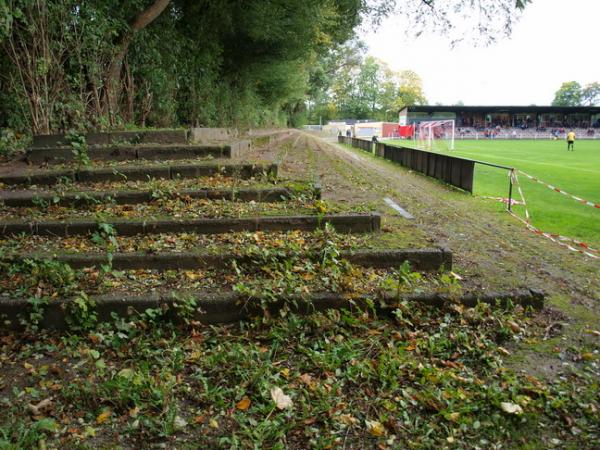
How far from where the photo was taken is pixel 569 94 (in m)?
125

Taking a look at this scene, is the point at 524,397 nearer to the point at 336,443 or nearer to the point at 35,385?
the point at 336,443

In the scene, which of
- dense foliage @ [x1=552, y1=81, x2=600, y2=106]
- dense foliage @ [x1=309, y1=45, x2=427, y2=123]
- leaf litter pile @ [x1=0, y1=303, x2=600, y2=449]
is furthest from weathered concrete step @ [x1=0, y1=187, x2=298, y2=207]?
dense foliage @ [x1=552, y1=81, x2=600, y2=106]

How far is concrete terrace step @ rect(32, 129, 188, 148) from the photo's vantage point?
7.21 m

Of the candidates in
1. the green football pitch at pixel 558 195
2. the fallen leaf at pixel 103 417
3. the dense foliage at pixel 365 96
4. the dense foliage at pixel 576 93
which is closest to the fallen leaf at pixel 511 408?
the fallen leaf at pixel 103 417

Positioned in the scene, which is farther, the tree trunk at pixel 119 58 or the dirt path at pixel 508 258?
the tree trunk at pixel 119 58

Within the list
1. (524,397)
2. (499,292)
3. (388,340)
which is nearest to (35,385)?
(388,340)

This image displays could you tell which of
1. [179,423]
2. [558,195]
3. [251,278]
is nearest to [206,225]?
[251,278]

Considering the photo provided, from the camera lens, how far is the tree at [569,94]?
404ft

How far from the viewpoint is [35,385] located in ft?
9.56

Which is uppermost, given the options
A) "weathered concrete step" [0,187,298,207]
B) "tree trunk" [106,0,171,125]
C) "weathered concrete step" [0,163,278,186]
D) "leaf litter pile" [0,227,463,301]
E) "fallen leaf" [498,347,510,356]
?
"tree trunk" [106,0,171,125]

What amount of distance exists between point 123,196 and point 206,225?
1.36 m

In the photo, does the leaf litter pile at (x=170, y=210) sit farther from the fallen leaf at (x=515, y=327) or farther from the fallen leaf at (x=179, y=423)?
the fallen leaf at (x=179, y=423)

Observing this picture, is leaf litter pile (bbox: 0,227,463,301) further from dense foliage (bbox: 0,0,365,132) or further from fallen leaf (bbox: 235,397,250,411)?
dense foliage (bbox: 0,0,365,132)

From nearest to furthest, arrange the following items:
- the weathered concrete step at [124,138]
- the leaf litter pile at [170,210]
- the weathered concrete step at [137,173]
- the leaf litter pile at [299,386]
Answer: the leaf litter pile at [299,386] → the leaf litter pile at [170,210] → the weathered concrete step at [137,173] → the weathered concrete step at [124,138]
